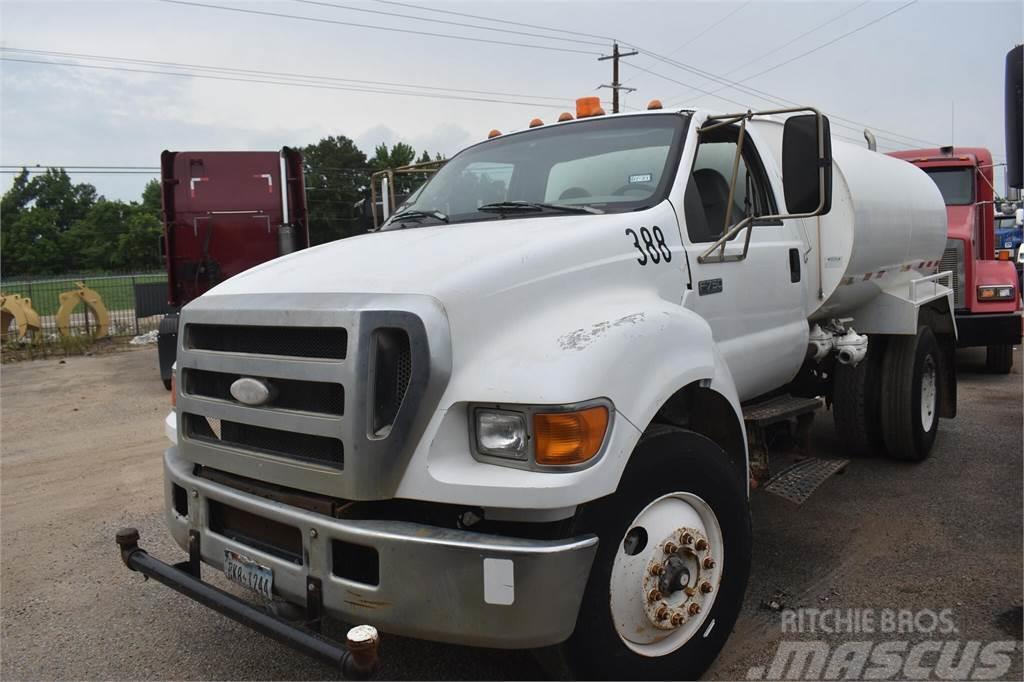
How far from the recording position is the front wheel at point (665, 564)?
2518mm

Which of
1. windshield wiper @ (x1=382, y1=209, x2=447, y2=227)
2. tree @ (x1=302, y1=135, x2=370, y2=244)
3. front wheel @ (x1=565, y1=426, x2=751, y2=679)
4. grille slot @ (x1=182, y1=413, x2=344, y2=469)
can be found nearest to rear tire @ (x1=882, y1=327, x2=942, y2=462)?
front wheel @ (x1=565, y1=426, x2=751, y2=679)

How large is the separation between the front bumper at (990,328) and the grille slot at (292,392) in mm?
8682

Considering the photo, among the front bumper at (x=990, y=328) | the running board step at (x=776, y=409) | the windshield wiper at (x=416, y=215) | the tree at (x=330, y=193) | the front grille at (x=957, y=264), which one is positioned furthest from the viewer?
the tree at (x=330, y=193)

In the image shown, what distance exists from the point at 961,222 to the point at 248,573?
390 inches

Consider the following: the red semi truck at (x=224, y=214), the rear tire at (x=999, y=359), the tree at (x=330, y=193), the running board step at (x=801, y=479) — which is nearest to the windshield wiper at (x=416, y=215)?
the running board step at (x=801, y=479)

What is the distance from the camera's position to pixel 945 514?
189 inches

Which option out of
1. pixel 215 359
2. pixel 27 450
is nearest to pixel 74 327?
pixel 27 450

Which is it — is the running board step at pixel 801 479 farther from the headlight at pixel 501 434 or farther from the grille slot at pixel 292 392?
the grille slot at pixel 292 392

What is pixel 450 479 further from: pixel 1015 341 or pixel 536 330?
pixel 1015 341

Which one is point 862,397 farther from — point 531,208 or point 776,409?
point 531,208

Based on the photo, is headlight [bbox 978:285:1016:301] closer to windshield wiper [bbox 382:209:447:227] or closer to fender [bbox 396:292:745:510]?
windshield wiper [bbox 382:209:447:227]

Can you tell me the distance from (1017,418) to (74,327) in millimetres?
18461

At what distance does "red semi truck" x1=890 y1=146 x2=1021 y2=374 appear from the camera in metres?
9.13

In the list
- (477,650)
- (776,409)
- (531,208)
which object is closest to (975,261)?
(776,409)
